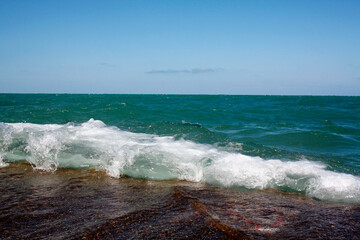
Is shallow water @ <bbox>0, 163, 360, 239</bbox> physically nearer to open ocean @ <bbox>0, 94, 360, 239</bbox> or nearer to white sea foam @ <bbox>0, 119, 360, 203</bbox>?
open ocean @ <bbox>0, 94, 360, 239</bbox>

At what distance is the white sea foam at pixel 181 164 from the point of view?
14.9 feet

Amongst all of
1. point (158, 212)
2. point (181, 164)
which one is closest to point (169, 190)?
point (158, 212)

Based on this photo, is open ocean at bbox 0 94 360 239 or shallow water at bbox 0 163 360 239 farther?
open ocean at bbox 0 94 360 239

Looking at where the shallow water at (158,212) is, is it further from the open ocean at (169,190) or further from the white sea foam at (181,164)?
the white sea foam at (181,164)

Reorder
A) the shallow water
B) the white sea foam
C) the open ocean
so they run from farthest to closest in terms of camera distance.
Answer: the white sea foam, the open ocean, the shallow water

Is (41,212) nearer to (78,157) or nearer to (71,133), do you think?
(78,157)

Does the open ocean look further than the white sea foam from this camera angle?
No

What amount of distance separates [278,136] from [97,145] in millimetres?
6370

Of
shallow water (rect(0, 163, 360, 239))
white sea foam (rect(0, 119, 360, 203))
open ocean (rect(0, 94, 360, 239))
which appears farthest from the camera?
white sea foam (rect(0, 119, 360, 203))

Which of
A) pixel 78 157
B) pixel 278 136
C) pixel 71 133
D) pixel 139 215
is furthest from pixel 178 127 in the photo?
pixel 139 215

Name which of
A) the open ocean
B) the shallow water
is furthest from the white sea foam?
the shallow water

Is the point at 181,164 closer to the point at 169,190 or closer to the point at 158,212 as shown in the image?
the point at 169,190

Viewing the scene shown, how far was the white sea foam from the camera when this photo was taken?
179 inches

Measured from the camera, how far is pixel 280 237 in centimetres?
247
